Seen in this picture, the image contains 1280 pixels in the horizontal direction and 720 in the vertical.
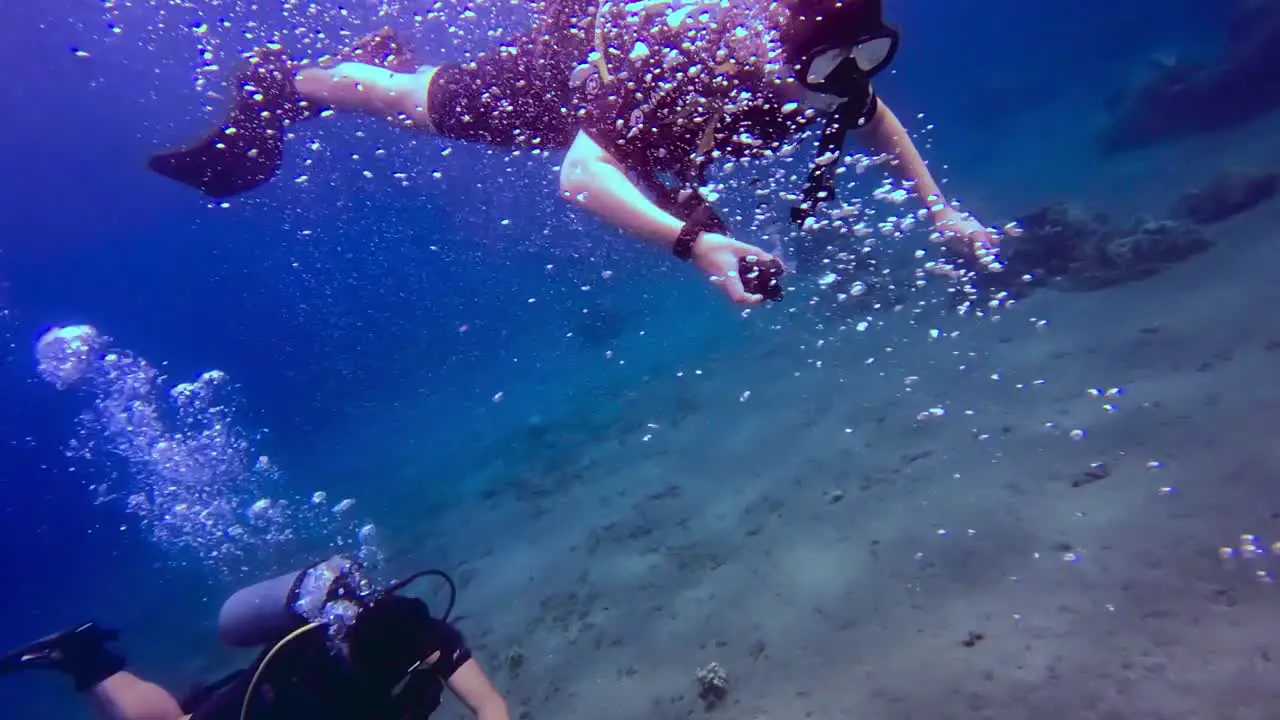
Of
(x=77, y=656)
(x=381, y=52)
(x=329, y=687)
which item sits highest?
(x=381, y=52)

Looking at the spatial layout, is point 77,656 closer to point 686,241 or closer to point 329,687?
point 329,687

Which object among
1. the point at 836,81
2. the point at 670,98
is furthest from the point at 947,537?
the point at 670,98

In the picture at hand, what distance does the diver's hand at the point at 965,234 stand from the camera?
328 cm

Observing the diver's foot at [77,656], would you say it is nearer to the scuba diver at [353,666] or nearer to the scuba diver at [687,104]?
the scuba diver at [353,666]

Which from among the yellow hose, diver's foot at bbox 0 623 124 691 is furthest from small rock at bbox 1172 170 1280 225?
diver's foot at bbox 0 623 124 691

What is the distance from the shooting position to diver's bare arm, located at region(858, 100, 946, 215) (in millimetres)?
3535

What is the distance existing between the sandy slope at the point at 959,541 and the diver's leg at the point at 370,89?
499cm

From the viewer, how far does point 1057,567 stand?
15.3 feet

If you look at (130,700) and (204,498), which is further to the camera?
(204,498)

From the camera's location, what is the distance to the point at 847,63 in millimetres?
2729

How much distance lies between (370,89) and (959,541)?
20.0 feet

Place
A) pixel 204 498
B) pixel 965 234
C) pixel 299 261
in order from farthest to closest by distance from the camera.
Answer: pixel 299 261
pixel 204 498
pixel 965 234

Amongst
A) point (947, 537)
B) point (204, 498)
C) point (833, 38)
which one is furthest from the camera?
point (204, 498)

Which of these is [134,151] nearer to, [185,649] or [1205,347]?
[185,649]
